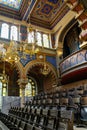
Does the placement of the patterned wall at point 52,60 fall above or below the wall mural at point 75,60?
above

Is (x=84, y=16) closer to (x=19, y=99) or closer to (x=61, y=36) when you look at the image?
(x=19, y=99)

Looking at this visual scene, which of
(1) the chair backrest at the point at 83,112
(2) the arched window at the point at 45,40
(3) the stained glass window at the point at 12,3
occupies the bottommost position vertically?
(1) the chair backrest at the point at 83,112

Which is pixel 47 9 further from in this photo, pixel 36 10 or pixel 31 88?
pixel 31 88

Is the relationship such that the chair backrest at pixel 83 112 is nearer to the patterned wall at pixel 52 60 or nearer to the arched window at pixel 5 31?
the patterned wall at pixel 52 60

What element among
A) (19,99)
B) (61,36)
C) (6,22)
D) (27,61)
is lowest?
(19,99)

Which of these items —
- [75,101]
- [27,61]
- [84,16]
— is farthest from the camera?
[27,61]

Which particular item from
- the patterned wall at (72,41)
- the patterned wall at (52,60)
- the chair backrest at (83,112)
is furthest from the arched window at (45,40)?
the chair backrest at (83,112)

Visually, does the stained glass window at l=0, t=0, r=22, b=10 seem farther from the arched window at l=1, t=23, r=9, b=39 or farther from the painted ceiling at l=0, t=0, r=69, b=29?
the arched window at l=1, t=23, r=9, b=39

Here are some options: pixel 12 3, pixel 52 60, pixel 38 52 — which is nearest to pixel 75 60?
pixel 52 60

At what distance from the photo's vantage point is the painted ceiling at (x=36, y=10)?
34.2ft

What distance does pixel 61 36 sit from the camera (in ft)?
39.7

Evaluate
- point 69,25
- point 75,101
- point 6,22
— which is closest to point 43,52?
point 69,25

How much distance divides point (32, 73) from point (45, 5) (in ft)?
21.3

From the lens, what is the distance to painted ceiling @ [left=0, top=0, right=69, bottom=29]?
1043 cm
